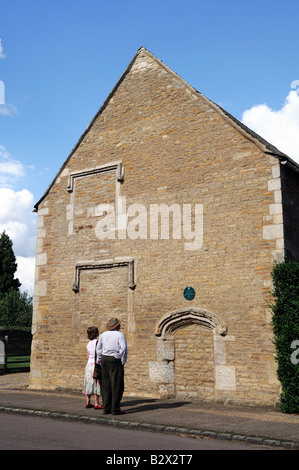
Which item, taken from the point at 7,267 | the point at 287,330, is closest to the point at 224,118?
the point at 287,330

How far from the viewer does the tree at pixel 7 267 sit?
5009 cm

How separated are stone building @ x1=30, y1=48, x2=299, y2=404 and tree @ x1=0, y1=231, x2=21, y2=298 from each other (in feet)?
121

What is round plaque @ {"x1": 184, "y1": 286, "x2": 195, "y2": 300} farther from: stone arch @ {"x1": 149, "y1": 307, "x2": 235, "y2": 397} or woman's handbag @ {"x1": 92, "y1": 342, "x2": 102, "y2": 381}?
woman's handbag @ {"x1": 92, "y1": 342, "x2": 102, "y2": 381}

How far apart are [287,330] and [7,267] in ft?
147

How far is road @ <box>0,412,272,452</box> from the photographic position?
612 centimetres

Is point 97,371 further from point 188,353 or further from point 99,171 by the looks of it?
point 99,171

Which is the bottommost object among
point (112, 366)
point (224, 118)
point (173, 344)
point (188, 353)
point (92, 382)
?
point (92, 382)

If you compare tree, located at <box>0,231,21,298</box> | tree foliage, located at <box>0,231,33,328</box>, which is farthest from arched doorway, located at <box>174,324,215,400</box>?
tree, located at <box>0,231,21,298</box>

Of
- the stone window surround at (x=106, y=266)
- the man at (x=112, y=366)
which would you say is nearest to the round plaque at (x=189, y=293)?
the stone window surround at (x=106, y=266)

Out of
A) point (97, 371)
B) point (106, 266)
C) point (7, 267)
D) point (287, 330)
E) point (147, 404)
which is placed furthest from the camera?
point (7, 267)

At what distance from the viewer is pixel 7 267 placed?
50938mm

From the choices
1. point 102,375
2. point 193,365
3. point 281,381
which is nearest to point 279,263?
point 281,381

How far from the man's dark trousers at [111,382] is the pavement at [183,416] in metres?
0.28

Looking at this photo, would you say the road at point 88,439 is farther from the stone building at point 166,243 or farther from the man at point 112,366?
the stone building at point 166,243
